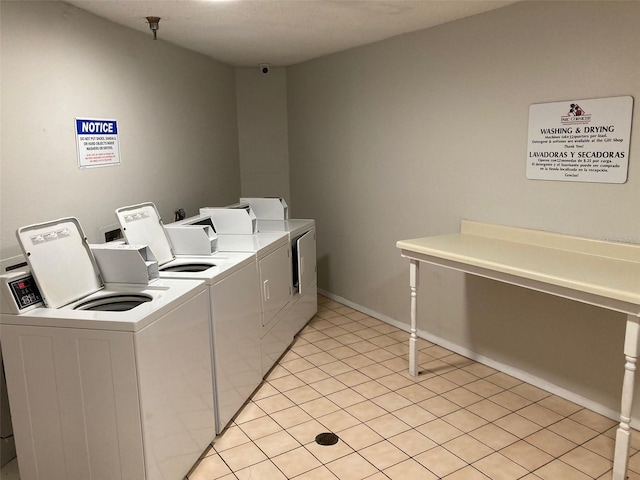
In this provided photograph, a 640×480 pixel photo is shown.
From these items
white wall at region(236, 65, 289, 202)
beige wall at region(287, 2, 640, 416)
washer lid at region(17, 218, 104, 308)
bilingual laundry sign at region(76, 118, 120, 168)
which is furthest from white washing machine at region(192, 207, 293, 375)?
white wall at region(236, 65, 289, 202)

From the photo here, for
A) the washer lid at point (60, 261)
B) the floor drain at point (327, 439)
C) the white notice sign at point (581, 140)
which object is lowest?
the floor drain at point (327, 439)

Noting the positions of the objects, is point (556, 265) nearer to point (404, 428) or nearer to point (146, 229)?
point (404, 428)

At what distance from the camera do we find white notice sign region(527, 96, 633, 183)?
2660 mm

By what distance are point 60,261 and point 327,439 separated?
1.61 m

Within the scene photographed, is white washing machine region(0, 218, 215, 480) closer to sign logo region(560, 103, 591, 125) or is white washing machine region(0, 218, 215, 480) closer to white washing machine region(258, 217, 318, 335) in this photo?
white washing machine region(258, 217, 318, 335)

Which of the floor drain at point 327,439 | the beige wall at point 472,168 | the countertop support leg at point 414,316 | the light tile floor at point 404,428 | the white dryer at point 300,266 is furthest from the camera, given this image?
the white dryer at point 300,266

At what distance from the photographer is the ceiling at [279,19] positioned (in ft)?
9.49

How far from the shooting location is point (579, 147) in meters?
2.84

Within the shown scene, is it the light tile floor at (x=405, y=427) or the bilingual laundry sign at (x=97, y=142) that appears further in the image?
the bilingual laundry sign at (x=97, y=142)

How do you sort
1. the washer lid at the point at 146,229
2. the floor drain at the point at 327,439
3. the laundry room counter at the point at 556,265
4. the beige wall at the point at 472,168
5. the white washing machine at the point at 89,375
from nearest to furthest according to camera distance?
the white washing machine at the point at 89,375 → the laundry room counter at the point at 556,265 → the floor drain at the point at 327,439 → the beige wall at the point at 472,168 → the washer lid at the point at 146,229

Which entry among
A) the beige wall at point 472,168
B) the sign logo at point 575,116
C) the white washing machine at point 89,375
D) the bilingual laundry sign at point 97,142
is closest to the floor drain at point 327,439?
the white washing machine at point 89,375

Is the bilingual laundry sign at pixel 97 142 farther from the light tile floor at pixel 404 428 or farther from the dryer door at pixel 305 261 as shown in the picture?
the light tile floor at pixel 404 428

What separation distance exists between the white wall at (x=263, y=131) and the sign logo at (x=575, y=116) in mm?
3061

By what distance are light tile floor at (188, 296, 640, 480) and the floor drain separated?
0.04m
